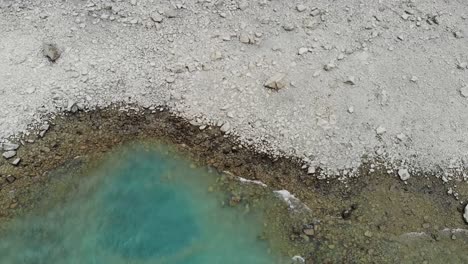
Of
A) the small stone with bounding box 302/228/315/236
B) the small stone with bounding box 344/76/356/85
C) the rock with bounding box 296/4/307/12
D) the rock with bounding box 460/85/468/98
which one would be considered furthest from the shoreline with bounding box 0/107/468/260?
the rock with bounding box 296/4/307/12

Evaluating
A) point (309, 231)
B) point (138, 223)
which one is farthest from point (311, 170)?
point (138, 223)

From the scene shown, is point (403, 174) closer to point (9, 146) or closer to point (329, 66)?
point (329, 66)

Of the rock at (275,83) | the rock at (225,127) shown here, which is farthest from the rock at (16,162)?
the rock at (275,83)

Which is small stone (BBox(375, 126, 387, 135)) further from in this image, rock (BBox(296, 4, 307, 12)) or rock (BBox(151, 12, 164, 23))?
rock (BBox(151, 12, 164, 23))

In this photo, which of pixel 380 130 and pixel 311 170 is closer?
pixel 311 170

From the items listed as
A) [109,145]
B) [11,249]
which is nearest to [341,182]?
[109,145]

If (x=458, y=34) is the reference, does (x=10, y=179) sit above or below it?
below
